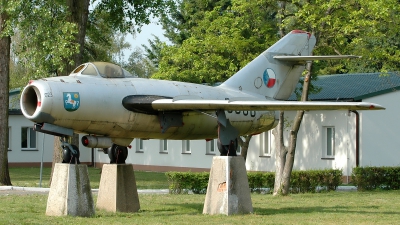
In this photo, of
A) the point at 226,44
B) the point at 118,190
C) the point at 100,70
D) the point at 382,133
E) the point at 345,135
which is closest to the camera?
the point at 100,70

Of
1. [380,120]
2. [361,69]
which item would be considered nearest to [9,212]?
[380,120]

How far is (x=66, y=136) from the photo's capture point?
16828 mm

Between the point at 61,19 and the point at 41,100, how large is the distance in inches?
439

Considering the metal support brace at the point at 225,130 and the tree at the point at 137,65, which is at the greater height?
the tree at the point at 137,65

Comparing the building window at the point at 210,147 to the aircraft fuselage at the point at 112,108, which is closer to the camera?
the aircraft fuselage at the point at 112,108

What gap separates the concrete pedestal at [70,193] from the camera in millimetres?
16547

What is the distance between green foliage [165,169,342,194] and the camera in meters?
25.5

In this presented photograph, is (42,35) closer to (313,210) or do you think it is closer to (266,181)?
(266,181)

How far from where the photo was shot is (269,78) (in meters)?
20.7

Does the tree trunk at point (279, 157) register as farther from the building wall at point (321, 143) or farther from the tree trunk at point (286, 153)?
Answer: the building wall at point (321, 143)

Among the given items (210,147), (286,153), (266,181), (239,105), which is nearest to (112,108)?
(239,105)

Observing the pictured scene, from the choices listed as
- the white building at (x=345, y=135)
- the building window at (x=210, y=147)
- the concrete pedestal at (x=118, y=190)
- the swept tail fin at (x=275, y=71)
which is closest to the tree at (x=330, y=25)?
the swept tail fin at (x=275, y=71)

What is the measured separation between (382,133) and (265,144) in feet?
22.4

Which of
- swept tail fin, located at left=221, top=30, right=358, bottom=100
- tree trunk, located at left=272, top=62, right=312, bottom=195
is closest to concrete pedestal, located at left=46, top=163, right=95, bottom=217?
swept tail fin, located at left=221, top=30, right=358, bottom=100
